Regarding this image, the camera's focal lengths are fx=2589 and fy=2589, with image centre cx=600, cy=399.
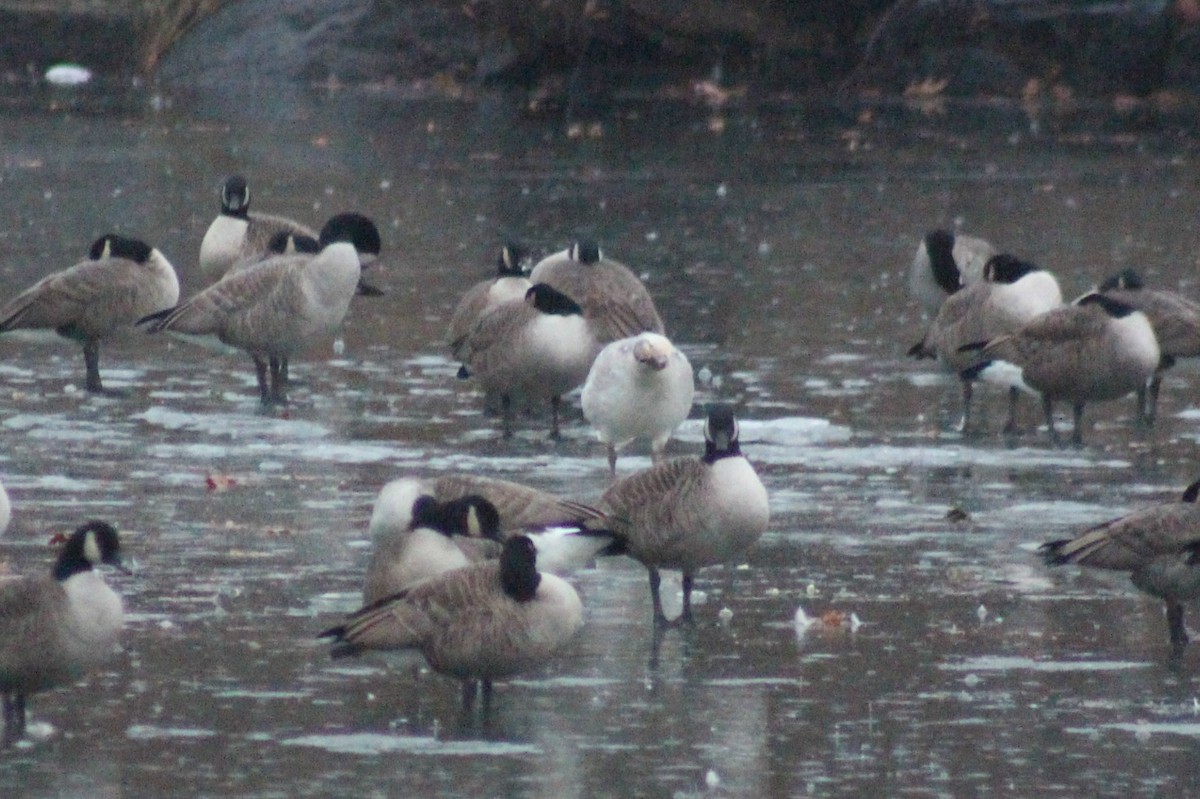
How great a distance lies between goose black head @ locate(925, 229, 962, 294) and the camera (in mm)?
15352

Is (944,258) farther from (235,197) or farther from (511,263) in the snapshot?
(235,197)

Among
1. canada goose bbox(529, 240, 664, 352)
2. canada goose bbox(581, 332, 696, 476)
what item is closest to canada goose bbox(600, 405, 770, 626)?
canada goose bbox(581, 332, 696, 476)

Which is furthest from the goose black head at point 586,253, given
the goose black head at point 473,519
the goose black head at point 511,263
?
the goose black head at point 473,519

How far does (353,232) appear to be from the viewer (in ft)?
45.6

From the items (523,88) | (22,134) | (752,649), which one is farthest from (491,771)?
(523,88)

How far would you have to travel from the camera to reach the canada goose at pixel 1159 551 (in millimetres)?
8344

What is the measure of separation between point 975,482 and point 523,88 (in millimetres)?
27053

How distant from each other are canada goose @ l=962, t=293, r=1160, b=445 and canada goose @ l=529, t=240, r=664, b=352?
69.3 inches

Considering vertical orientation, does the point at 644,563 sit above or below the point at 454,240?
below

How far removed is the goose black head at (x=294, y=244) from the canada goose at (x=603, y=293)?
1.58 m

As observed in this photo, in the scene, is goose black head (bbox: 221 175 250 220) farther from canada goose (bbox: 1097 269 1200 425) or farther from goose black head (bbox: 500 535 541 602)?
goose black head (bbox: 500 535 541 602)

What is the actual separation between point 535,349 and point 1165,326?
3.13 m

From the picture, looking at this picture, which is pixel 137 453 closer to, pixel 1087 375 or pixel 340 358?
pixel 340 358

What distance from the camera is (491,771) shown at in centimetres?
704
